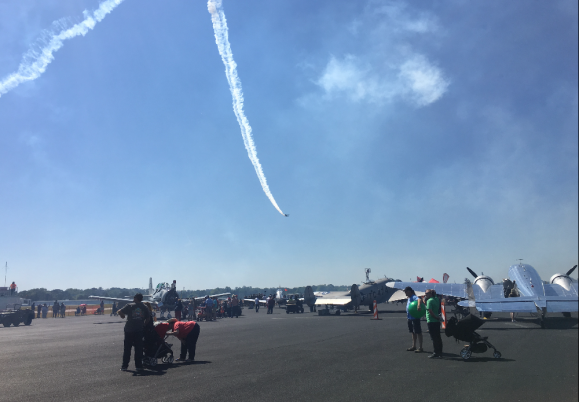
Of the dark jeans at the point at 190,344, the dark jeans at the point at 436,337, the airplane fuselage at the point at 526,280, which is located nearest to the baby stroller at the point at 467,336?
the dark jeans at the point at 436,337

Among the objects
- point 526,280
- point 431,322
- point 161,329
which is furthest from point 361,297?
point 161,329

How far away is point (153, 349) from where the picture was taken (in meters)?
10.5

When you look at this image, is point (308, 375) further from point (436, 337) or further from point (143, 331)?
point (143, 331)

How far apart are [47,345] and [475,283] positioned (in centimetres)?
2205

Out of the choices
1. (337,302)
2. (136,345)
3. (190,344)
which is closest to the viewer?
(136,345)

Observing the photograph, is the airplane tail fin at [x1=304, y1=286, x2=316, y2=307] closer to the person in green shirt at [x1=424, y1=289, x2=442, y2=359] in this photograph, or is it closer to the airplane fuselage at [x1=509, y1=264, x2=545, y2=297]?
the airplane fuselage at [x1=509, y1=264, x2=545, y2=297]

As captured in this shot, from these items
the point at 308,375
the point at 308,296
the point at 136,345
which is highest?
the point at 308,296

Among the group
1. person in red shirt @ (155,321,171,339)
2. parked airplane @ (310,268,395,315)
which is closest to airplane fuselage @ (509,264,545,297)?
person in red shirt @ (155,321,171,339)

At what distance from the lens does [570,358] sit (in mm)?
2293

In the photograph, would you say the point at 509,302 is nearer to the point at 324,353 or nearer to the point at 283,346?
the point at 324,353

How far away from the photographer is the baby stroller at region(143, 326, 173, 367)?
10320 mm

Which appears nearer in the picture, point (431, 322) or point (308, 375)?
point (308, 375)

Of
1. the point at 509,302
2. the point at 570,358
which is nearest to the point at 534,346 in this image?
the point at 509,302

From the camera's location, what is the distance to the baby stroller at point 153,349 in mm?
10320
